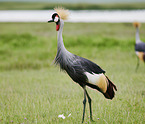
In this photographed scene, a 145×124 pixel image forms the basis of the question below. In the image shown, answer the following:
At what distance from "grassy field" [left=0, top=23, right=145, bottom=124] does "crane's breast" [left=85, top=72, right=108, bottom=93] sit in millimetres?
761

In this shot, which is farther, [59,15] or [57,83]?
[57,83]

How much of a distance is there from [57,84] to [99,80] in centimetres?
402

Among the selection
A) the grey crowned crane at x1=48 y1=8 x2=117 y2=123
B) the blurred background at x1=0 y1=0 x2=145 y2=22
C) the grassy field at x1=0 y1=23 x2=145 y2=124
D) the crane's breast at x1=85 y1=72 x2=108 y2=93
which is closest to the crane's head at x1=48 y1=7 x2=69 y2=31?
the grey crowned crane at x1=48 y1=8 x2=117 y2=123

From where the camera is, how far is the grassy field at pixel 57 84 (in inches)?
235

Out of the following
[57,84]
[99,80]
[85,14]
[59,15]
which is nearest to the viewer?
[59,15]

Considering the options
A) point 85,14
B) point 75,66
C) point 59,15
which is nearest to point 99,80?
point 75,66

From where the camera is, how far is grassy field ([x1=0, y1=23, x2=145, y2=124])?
5.98 metres

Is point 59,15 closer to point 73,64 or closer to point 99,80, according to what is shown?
point 73,64

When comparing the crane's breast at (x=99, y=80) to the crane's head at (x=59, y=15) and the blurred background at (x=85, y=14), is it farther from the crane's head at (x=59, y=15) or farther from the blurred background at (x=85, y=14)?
the blurred background at (x=85, y=14)

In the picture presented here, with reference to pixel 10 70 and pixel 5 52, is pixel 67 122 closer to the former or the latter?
pixel 10 70

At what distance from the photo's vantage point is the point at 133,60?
43.9 feet

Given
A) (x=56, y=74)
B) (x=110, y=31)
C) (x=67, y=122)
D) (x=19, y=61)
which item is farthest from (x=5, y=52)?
(x=110, y=31)

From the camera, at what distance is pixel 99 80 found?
17.7 ft

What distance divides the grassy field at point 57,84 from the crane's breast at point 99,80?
2.50ft
